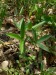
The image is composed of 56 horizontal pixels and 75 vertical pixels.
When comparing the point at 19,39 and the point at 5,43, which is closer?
the point at 19,39

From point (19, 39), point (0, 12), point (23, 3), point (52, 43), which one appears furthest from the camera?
point (23, 3)

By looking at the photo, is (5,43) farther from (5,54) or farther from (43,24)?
(43,24)

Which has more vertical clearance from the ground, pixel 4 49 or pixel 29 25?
pixel 29 25

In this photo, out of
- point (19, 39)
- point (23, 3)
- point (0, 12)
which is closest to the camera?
point (19, 39)

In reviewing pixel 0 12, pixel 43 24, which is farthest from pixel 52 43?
pixel 0 12

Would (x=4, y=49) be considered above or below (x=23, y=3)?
below

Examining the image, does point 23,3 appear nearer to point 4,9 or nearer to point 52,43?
point 4,9

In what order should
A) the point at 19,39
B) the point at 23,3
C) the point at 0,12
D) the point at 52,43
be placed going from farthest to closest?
the point at 23,3 < the point at 0,12 < the point at 52,43 < the point at 19,39

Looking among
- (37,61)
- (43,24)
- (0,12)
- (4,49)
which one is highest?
(0,12)

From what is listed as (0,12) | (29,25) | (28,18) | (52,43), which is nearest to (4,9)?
(0,12)
